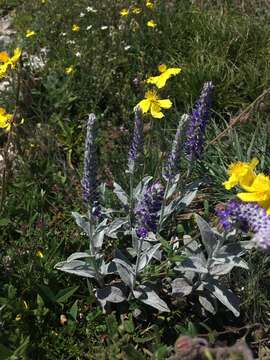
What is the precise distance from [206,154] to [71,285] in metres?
1.37

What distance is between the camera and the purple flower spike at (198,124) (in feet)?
6.51

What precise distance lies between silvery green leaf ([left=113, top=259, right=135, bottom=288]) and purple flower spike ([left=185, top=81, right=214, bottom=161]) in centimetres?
63

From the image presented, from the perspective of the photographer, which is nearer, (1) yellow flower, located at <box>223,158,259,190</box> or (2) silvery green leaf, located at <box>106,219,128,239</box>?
(1) yellow flower, located at <box>223,158,259,190</box>

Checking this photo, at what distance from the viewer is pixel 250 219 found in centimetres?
165

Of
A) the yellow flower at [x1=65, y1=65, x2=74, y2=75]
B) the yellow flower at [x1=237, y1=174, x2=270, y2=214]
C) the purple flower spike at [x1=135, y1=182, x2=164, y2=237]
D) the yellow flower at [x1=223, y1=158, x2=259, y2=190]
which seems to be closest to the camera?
the yellow flower at [x1=237, y1=174, x2=270, y2=214]

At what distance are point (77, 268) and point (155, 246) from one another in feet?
1.41

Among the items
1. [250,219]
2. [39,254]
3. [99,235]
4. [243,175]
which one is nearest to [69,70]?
[39,254]

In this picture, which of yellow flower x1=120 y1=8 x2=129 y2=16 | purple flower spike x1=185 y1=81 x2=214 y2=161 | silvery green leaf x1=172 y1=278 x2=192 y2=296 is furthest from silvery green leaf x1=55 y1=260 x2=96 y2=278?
yellow flower x1=120 y1=8 x2=129 y2=16

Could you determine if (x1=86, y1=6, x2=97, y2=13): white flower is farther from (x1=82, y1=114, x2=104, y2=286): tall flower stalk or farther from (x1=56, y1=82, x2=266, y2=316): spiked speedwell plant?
(x1=82, y1=114, x2=104, y2=286): tall flower stalk

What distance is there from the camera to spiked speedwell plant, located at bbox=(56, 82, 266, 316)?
6.44 feet

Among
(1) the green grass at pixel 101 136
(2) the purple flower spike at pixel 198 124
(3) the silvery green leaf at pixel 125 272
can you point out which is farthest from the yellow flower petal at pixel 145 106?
(3) the silvery green leaf at pixel 125 272

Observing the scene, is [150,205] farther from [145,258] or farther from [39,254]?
[39,254]

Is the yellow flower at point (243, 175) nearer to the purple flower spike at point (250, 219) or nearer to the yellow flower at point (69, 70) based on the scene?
the purple flower spike at point (250, 219)

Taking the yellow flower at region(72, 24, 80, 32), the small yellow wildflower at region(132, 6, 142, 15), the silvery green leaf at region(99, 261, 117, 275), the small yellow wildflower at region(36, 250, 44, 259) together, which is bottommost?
the small yellow wildflower at region(36, 250, 44, 259)
